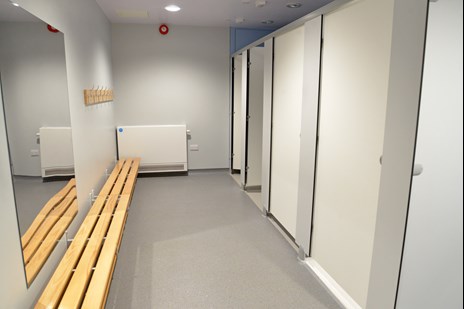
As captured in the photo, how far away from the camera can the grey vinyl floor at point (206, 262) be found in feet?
7.71

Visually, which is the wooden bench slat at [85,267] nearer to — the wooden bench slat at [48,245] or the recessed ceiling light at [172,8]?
the wooden bench slat at [48,245]

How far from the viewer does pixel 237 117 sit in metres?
5.86

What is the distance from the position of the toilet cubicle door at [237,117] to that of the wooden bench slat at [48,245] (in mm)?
3673

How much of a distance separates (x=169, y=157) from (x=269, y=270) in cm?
365

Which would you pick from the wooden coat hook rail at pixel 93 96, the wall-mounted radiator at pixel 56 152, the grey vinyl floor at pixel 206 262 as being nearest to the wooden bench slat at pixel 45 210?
the wall-mounted radiator at pixel 56 152

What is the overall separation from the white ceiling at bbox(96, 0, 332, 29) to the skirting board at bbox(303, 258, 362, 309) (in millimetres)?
3294

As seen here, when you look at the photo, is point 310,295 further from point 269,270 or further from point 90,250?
point 90,250

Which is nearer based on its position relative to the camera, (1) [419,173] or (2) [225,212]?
(1) [419,173]

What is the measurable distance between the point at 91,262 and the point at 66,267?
148 millimetres

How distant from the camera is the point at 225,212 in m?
4.12

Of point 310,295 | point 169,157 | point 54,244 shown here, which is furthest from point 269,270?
point 169,157

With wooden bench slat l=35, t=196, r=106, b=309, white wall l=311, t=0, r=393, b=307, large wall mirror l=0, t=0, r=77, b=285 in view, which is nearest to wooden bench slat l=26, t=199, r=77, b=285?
large wall mirror l=0, t=0, r=77, b=285

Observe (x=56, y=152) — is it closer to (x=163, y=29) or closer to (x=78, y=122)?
(x=78, y=122)

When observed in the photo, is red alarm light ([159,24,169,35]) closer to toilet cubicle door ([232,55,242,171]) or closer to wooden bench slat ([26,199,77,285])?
toilet cubicle door ([232,55,242,171])
